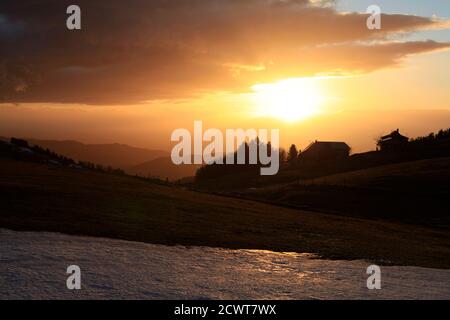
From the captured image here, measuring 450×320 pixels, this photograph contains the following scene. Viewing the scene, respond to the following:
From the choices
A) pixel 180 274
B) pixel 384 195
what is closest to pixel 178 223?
pixel 180 274

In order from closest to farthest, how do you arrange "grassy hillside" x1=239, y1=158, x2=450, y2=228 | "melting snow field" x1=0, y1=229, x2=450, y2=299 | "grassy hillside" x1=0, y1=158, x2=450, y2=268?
"melting snow field" x1=0, y1=229, x2=450, y2=299, "grassy hillside" x1=0, y1=158, x2=450, y2=268, "grassy hillside" x1=239, y1=158, x2=450, y2=228

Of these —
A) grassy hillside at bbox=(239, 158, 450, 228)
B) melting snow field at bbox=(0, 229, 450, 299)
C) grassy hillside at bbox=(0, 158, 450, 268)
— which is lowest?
melting snow field at bbox=(0, 229, 450, 299)

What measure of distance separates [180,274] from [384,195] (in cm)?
6350

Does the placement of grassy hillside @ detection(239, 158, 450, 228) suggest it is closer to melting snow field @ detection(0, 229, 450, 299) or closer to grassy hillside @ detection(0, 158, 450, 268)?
grassy hillside @ detection(0, 158, 450, 268)

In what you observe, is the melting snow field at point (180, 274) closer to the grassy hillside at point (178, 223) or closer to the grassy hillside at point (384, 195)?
the grassy hillside at point (178, 223)

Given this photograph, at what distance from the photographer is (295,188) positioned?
84.2 m

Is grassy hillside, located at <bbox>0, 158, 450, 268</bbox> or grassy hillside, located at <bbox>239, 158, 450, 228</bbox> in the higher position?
grassy hillside, located at <bbox>239, 158, 450, 228</bbox>

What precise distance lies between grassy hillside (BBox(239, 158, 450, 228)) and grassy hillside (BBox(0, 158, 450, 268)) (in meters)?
19.7

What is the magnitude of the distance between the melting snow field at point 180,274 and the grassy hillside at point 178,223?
2.44m

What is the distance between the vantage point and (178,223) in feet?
107

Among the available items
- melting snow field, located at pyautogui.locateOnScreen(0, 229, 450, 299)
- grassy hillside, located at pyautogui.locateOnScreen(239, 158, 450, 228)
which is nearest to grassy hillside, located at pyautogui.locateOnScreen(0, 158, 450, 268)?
melting snow field, located at pyautogui.locateOnScreen(0, 229, 450, 299)

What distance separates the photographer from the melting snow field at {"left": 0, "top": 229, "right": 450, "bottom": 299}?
16844 millimetres

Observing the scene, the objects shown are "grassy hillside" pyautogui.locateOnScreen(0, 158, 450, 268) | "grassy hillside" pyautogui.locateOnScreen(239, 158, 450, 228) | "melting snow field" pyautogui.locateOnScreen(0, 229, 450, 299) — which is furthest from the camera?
"grassy hillside" pyautogui.locateOnScreen(239, 158, 450, 228)

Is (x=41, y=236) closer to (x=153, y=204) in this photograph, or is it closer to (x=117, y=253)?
(x=117, y=253)
